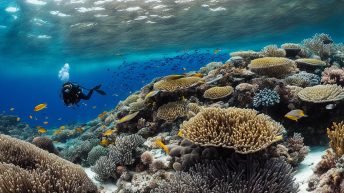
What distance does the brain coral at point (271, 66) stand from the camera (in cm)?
938

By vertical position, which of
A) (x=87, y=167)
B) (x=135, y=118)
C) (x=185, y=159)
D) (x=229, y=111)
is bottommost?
(x=87, y=167)

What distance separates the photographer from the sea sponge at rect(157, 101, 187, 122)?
28.5ft

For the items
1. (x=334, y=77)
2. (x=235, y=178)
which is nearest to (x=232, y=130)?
(x=235, y=178)

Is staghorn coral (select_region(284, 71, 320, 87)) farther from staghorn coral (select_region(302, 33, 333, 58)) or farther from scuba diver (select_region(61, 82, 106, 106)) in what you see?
scuba diver (select_region(61, 82, 106, 106))

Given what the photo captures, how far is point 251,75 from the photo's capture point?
30.3 ft

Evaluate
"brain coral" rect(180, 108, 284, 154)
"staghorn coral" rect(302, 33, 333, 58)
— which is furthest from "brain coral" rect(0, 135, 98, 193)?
"staghorn coral" rect(302, 33, 333, 58)

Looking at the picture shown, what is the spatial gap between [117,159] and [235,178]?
3.49m

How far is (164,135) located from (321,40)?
10.3 metres

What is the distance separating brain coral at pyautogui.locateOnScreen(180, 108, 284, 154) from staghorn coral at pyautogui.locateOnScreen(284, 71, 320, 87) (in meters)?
4.18

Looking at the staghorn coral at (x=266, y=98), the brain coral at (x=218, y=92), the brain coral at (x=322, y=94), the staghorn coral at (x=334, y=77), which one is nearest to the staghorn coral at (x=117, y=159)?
the brain coral at (x=218, y=92)

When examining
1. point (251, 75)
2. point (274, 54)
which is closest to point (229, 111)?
point (251, 75)

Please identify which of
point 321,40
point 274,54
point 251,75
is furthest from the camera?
point 321,40

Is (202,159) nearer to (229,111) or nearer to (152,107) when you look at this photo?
(229,111)

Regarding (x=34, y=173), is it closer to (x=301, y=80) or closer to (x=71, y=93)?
(x=71, y=93)
